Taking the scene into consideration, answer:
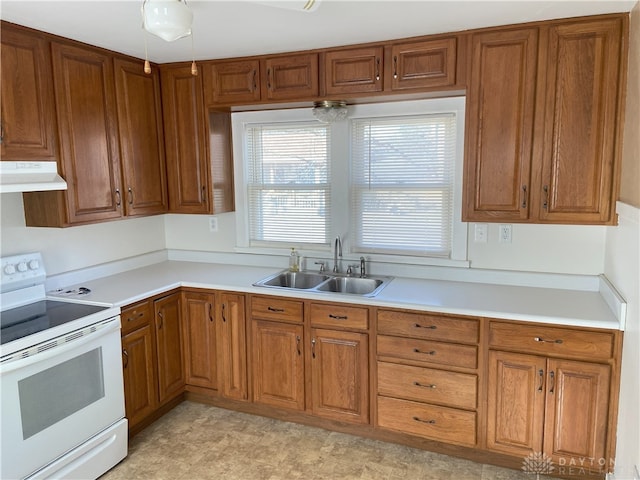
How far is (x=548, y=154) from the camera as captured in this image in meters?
2.38

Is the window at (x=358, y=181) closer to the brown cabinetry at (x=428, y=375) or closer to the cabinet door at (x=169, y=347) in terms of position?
the brown cabinetry at (x=428, y=375)

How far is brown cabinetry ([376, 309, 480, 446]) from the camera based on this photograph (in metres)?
2.43

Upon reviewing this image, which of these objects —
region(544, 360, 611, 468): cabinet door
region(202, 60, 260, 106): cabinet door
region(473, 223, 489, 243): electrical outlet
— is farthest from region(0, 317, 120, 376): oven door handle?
region(544, 360, 611, 468): cabinet door

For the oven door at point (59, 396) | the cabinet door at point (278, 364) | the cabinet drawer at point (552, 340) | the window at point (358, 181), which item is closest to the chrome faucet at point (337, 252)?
the window at point (358, 181)

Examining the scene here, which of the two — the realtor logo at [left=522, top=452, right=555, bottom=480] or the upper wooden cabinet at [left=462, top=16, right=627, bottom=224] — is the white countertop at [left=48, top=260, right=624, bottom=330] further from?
the realtor logo at [left=522, top=452, right=555, bottom=480]

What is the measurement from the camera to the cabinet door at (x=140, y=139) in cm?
294

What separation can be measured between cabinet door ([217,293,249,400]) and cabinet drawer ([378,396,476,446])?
3.05ft

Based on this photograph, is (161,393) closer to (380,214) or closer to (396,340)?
(396,340)

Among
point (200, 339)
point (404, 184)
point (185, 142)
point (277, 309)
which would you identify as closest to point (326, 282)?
point (277, 309)

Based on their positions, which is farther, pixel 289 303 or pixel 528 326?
pixel 289 303

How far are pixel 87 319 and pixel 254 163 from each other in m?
1.62

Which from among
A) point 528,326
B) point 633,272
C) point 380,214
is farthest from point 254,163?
point 633,272

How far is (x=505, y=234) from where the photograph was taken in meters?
2.79

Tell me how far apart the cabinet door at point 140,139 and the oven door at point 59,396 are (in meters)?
0.94
